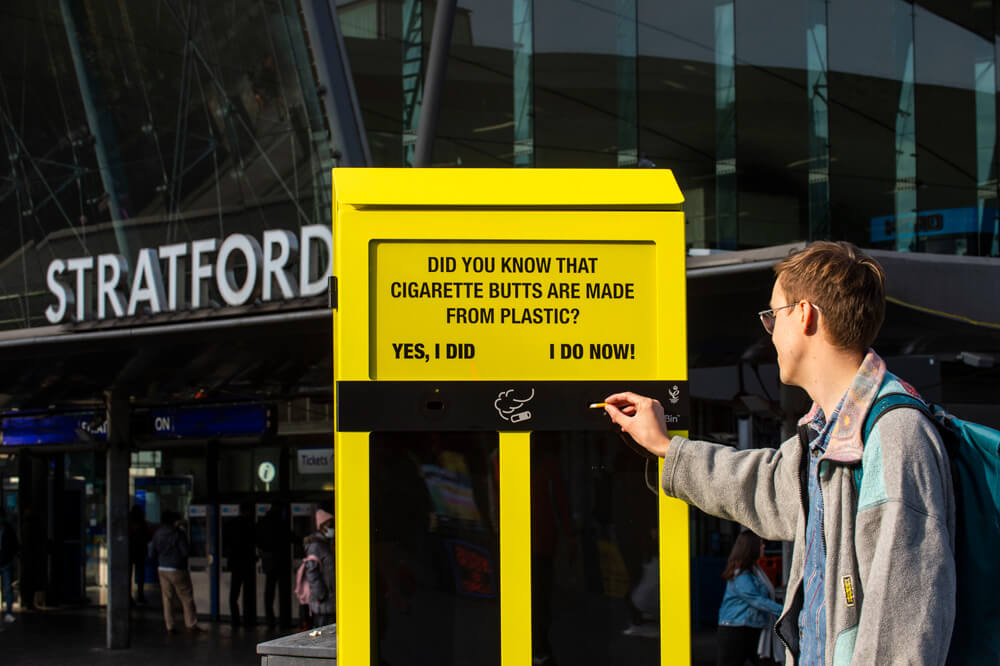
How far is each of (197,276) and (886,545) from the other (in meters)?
11.0

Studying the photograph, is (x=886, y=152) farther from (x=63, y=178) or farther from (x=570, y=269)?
(x=570, y=269)

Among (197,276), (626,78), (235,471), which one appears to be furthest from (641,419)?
(235,471)

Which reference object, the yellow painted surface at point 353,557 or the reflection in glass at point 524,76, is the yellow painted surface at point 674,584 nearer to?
the yellow painted surface at point 353,557

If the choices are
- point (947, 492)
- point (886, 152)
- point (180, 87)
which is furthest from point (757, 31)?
point (947, 492)

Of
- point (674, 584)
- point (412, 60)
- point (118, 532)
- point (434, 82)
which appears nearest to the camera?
point (674, 584)

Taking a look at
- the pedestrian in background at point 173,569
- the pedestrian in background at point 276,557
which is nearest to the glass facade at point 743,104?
the pedestrian in background at point 276,557

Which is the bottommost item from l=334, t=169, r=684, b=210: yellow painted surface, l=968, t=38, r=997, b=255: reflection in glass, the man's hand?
the man's hand

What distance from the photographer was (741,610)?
32.1ft

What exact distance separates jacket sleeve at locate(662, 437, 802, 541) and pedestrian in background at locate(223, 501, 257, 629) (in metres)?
15.2

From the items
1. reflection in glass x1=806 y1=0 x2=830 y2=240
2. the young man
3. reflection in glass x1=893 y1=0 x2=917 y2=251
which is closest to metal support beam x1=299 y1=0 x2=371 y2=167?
the young man

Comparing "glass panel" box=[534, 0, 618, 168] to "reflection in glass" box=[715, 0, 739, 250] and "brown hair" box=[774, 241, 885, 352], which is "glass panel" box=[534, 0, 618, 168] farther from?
"brown hair" box=[774, 241, 885, 352]

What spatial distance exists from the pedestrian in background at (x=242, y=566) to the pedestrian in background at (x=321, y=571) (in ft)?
10.4

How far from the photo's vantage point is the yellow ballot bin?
3.16 metres

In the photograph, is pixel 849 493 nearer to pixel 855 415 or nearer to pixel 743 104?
pixel 855 415
